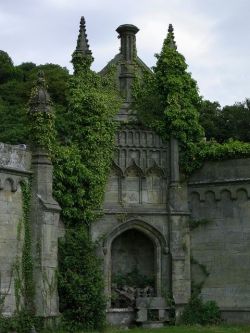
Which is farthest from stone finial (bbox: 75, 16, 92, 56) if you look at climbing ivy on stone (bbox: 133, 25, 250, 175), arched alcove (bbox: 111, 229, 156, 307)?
arched alcove (bbox: 111, 229, 156, 307)

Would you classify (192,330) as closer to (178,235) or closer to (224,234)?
(178,235)

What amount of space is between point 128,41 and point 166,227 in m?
7.38

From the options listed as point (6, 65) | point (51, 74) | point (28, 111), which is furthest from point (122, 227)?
point (6, 65)

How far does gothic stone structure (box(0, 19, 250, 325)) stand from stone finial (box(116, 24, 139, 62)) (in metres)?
0.29

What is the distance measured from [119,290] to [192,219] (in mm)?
3801

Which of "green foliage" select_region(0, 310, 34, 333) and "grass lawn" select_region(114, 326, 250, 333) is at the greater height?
"green foliage" select_region(0, 310, 34, 333)

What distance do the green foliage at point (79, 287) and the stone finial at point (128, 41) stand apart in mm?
7905

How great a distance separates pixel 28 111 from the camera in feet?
73.2

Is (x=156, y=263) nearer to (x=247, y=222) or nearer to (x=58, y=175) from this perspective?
(x=247, y=222)

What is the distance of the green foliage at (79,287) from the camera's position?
22062 millimetres

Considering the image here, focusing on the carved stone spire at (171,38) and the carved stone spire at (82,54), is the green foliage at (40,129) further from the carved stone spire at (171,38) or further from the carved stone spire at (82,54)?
the carved stone spire at (171,38)

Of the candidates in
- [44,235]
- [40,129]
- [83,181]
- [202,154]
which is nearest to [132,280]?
[83,181]

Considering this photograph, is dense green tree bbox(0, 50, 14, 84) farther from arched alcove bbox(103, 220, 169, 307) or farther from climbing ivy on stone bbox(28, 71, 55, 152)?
climbing ivy on stone bbox(28, 71, 55, 152)

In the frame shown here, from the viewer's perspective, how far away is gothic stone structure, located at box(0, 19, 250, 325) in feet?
80.3
